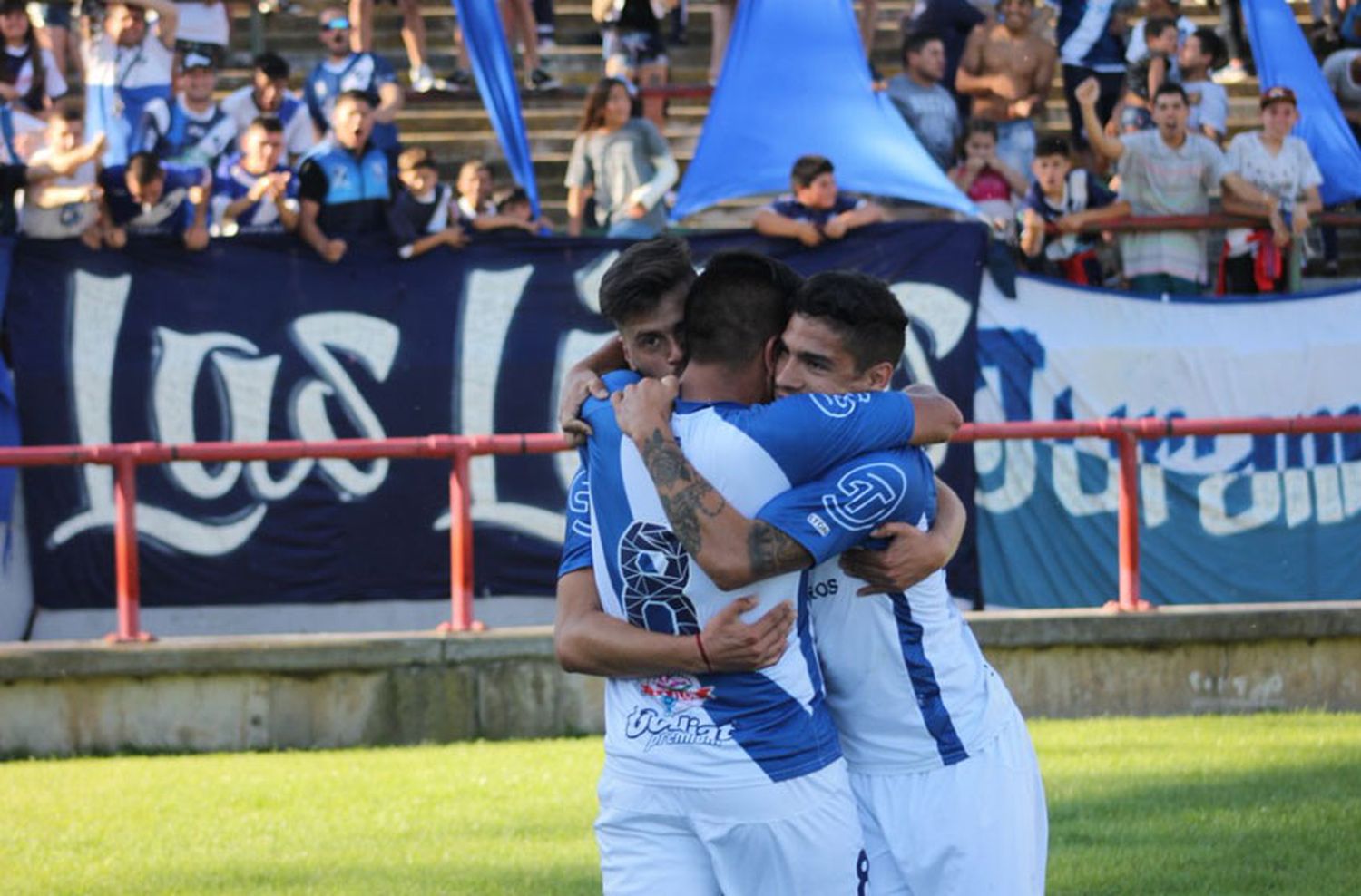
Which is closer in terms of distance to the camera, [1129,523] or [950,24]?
[1129,523]

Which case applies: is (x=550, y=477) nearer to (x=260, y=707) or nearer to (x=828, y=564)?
(x=260, y=707)

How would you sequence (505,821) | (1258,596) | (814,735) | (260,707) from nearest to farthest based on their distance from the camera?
(814,735)
(505,821)
(260,707)
(1258,596)

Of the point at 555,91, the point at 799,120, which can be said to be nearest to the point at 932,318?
the point at 799,120

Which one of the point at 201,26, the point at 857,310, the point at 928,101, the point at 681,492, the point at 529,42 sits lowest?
the point at 529,42

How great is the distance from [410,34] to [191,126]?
3434 millimetres

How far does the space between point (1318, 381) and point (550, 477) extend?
4.24m

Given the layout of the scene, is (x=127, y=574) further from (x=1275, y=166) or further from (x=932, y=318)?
(x=1275, y=166)

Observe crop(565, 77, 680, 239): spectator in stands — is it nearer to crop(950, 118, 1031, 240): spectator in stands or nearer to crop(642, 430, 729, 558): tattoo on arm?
crop(950, 118, 1031, 240): spectator in stands

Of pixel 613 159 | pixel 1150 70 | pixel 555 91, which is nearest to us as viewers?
pixel 613 159

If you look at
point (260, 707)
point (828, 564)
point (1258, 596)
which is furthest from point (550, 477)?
point (828, 564)

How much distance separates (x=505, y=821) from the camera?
320 inches

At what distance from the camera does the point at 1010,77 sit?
48.8 ft

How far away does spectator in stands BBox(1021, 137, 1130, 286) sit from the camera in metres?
13.1

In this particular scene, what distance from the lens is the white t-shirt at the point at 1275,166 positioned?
14.0 m
